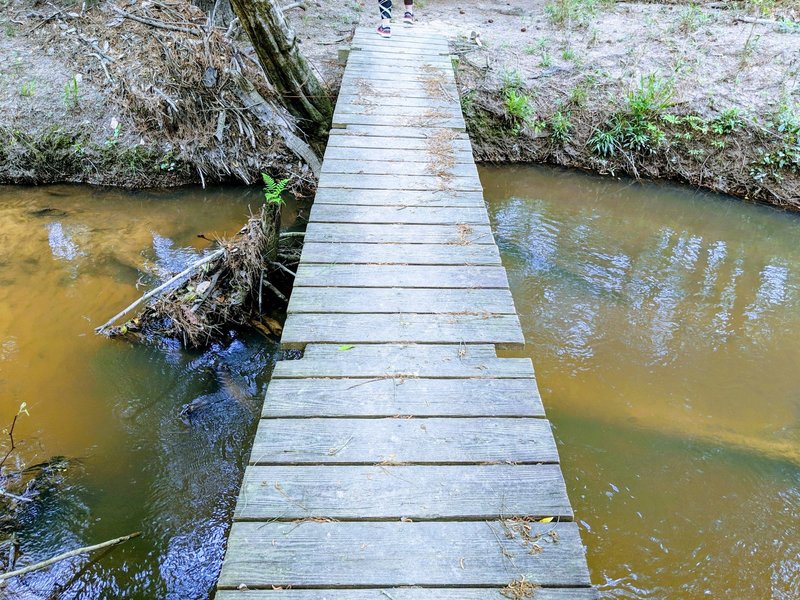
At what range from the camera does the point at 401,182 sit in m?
4.03

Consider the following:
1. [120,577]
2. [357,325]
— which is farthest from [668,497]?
[120,577]

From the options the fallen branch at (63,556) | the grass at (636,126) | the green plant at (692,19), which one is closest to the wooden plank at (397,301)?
the fallen branch at (63,556)

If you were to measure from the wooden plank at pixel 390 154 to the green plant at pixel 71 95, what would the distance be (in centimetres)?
423

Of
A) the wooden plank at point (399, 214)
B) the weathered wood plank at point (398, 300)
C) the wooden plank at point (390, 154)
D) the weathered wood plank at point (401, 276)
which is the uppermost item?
the wooden plank at point (390, 154)

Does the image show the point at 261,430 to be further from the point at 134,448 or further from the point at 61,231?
the point at 61,231

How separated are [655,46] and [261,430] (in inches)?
342

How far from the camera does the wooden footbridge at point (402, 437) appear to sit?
173 cm

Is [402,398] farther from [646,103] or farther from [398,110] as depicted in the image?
[646,103]

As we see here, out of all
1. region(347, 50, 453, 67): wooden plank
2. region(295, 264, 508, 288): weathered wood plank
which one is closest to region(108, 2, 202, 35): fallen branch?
region(347, 50, 453, 67): wooden plank

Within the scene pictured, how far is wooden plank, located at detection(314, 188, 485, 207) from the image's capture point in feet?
12.4

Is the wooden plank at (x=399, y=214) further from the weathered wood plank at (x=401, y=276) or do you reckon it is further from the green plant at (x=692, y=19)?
the green plant at (x=692, y=19)

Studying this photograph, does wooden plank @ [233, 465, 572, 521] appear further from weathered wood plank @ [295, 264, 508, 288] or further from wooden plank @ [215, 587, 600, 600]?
weathered wood plank @ [295, 264, 508, 288]

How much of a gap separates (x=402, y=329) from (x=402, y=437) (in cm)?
70

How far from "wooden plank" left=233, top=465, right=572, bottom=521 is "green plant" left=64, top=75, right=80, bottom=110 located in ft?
21.5
